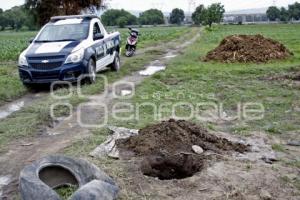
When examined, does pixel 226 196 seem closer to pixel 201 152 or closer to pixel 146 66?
pixel 201 152

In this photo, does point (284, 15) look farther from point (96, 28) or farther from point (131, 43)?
point (96, 28)

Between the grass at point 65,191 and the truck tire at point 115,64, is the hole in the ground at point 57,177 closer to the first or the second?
the grass at point 65,191

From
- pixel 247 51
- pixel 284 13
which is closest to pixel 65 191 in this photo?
pixel 247 51

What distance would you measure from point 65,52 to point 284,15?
117 meters

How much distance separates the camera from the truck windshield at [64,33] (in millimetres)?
12375

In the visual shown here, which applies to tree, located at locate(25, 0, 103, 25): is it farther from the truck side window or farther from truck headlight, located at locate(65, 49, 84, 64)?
truck headlight, located at locate(65, 49, 84, 64)

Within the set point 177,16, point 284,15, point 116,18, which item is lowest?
point 284,15

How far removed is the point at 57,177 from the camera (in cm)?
504

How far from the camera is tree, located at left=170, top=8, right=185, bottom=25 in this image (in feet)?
411

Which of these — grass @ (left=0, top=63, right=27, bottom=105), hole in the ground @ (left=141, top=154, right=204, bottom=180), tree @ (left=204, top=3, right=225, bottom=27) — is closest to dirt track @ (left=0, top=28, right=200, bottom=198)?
hole in the ground @ (left=141, top=154, right=204, bottom=180)

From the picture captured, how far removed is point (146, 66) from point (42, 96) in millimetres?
5941

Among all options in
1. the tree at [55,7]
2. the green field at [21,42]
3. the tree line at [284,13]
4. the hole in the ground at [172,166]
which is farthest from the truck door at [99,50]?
the tree line at [284,13]

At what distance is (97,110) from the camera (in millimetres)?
8961

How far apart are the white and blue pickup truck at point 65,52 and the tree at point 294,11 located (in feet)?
366
